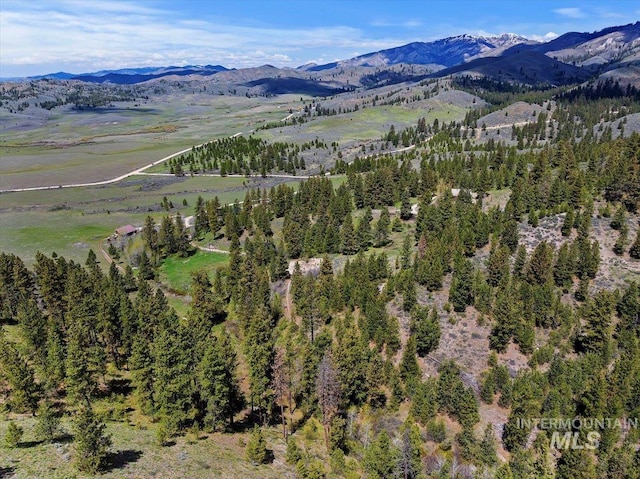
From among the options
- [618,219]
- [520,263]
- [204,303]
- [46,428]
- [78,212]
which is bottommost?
[204,303]

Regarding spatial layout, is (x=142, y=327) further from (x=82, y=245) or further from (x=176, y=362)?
(x=82, y=245)

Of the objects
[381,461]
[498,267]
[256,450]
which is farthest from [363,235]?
[256,450]

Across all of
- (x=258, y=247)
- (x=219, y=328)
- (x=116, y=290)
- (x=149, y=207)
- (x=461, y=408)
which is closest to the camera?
(x=461, y=408)

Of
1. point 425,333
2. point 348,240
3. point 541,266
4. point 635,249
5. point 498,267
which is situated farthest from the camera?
point 348,240

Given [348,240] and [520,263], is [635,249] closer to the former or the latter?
[520,263]

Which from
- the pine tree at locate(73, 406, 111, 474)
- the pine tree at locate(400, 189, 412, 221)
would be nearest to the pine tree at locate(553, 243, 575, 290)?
A: the pine tree at locate(400, 189, 412, 221)

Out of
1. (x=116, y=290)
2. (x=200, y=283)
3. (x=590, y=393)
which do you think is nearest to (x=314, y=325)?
(x=200, y=283)
